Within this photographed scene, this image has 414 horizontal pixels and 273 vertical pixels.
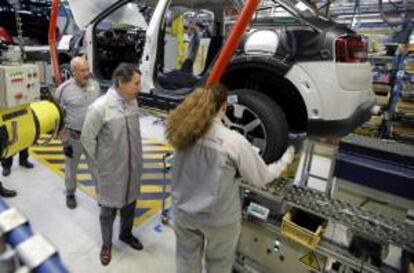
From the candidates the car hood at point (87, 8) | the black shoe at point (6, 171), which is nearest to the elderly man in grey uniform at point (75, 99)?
the black shoe at point (6, 171)

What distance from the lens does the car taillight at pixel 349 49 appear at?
86.3 inches

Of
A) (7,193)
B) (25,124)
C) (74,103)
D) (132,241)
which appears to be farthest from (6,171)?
(132,241)

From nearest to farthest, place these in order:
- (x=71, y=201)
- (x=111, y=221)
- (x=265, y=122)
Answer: (x=265, y=122)
(x=111, y=221)
(x=71, y=201)

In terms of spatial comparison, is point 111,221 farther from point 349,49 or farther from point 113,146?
point 349,49

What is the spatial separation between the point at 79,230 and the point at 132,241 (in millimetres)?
573

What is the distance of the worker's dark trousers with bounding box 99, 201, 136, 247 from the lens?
246 centimetres

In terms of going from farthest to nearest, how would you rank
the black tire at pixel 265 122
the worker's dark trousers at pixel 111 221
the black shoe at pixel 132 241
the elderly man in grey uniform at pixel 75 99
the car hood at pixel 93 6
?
the car hood at pixel 93 6 → the elderly man in grey uniform at pixel 75 99 → the black shoe at pixel 132 241 → the worker's dark trousers at pixel 111 221 → the black tire at pixel 265 122

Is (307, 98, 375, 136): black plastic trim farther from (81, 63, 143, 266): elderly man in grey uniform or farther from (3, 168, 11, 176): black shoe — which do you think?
(3, 168, 11, 176): black shoe

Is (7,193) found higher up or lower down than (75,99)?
lower down

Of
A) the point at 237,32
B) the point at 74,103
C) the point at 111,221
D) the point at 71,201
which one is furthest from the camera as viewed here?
the point at 71,201

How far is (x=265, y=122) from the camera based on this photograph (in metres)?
2.36

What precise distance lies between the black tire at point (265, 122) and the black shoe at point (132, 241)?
1.32 meters

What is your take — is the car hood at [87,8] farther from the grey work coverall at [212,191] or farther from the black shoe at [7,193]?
the grey work coverall at [212,191]

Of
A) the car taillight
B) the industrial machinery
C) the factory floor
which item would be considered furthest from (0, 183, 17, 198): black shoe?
the car taillight
